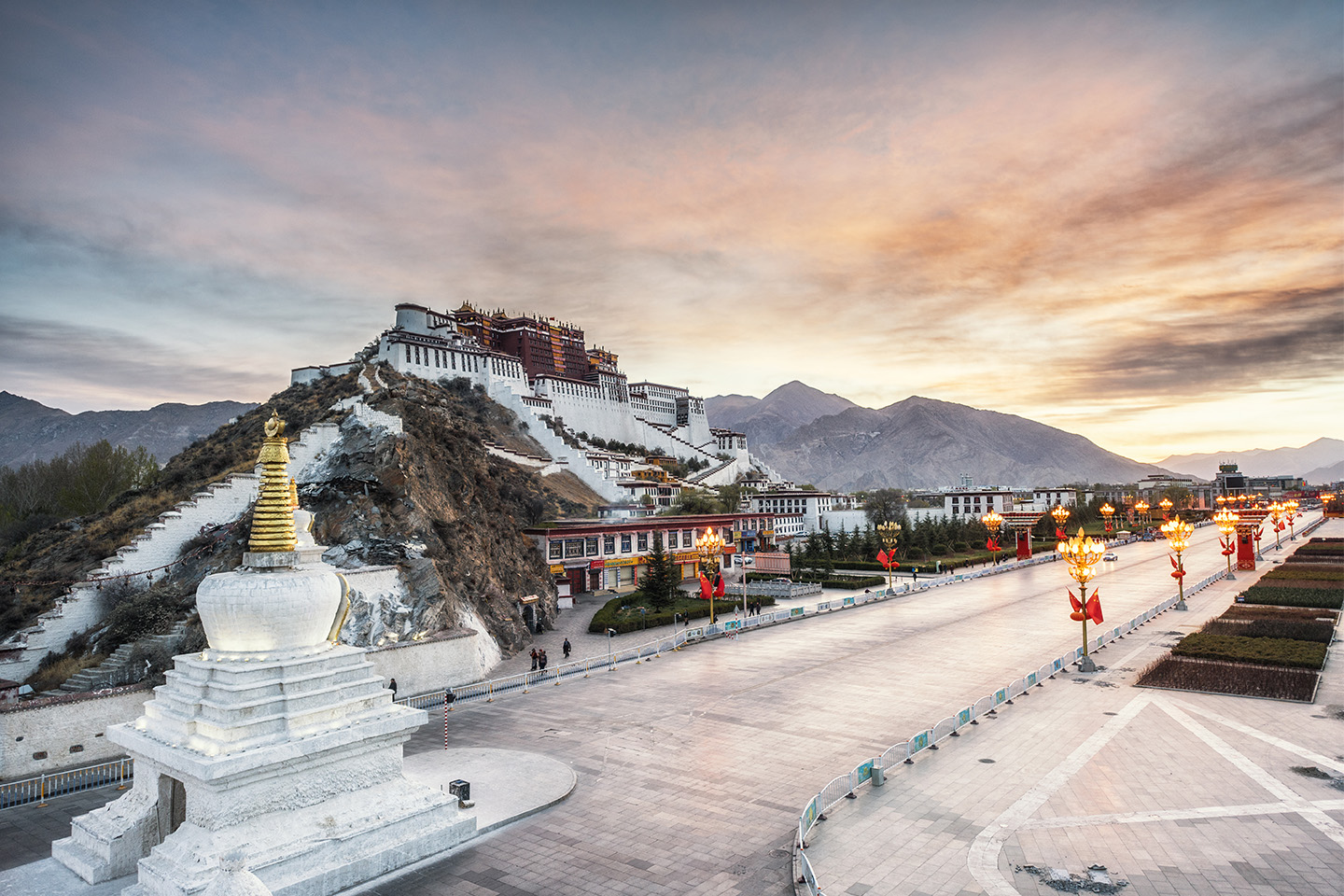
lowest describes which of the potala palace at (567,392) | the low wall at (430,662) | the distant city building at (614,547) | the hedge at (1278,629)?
the hedge at (1278,629)

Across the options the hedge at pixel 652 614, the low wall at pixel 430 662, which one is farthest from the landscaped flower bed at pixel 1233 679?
the low wall at pixel 430 662

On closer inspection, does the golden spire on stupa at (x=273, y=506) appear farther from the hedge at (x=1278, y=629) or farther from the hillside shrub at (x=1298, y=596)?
the hillside shrub at (x=1298, y=596)

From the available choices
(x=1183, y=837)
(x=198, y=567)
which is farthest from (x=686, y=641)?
(x=1183, y=837)

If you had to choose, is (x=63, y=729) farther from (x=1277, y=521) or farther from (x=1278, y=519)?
(x=1278, y=519)

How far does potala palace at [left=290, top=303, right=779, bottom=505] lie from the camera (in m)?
75.6

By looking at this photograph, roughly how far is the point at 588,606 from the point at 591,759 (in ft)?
81.5

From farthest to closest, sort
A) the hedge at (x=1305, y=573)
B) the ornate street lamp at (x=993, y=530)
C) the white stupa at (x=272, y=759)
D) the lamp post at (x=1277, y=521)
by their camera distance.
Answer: the lamp post at (x=1277, y=521)
the ornate street lamp at (x=993, y=530)
the hedge at (x=1305, y=573)
the white stupa at (x=272, y=759)

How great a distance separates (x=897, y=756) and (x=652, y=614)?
67.3ft

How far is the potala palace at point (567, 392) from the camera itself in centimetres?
7562

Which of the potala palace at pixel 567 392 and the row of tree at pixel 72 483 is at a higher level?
the potala palace at pixel 567 392

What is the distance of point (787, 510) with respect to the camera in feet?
266

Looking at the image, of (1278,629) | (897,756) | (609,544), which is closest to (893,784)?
(897,756)

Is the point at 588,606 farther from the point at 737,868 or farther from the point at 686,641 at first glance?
the point at 737,868

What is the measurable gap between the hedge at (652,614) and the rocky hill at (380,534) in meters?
2.76
